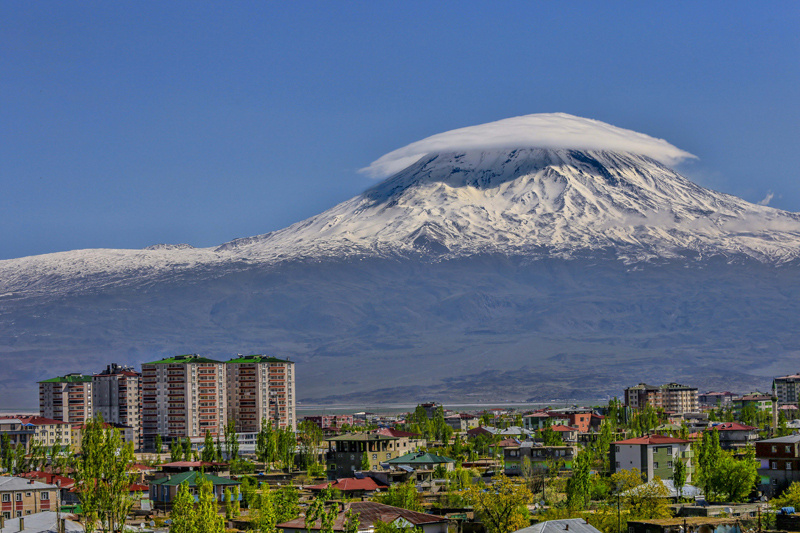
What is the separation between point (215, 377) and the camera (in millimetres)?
151500

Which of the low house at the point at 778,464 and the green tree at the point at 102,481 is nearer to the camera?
the green tree at the point at 102,481

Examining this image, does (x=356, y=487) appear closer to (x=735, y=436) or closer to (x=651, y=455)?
(x=651, y=455)

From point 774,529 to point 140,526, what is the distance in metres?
25.8

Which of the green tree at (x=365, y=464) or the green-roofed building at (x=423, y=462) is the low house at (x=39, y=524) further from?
the green tree at (x=365, y=464)

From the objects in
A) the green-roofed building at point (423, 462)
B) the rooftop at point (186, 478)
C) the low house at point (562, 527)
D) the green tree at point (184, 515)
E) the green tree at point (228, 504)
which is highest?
the green tree at point (184, 515)

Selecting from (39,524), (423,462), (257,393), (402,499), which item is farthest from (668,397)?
(39,524)

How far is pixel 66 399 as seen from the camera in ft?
515

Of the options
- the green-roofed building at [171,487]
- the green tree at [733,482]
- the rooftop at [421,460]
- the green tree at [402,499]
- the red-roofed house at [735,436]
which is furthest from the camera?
the red-roofed house at [735,436]

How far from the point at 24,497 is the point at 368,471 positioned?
26439 mm

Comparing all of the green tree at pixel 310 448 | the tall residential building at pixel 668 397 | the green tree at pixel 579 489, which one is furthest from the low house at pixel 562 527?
the tall residential building at pixel 668 397

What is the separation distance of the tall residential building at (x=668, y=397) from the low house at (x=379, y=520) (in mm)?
139225

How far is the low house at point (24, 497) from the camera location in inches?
2286

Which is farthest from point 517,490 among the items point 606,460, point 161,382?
point 161,382

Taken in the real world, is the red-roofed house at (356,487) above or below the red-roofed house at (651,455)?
below
